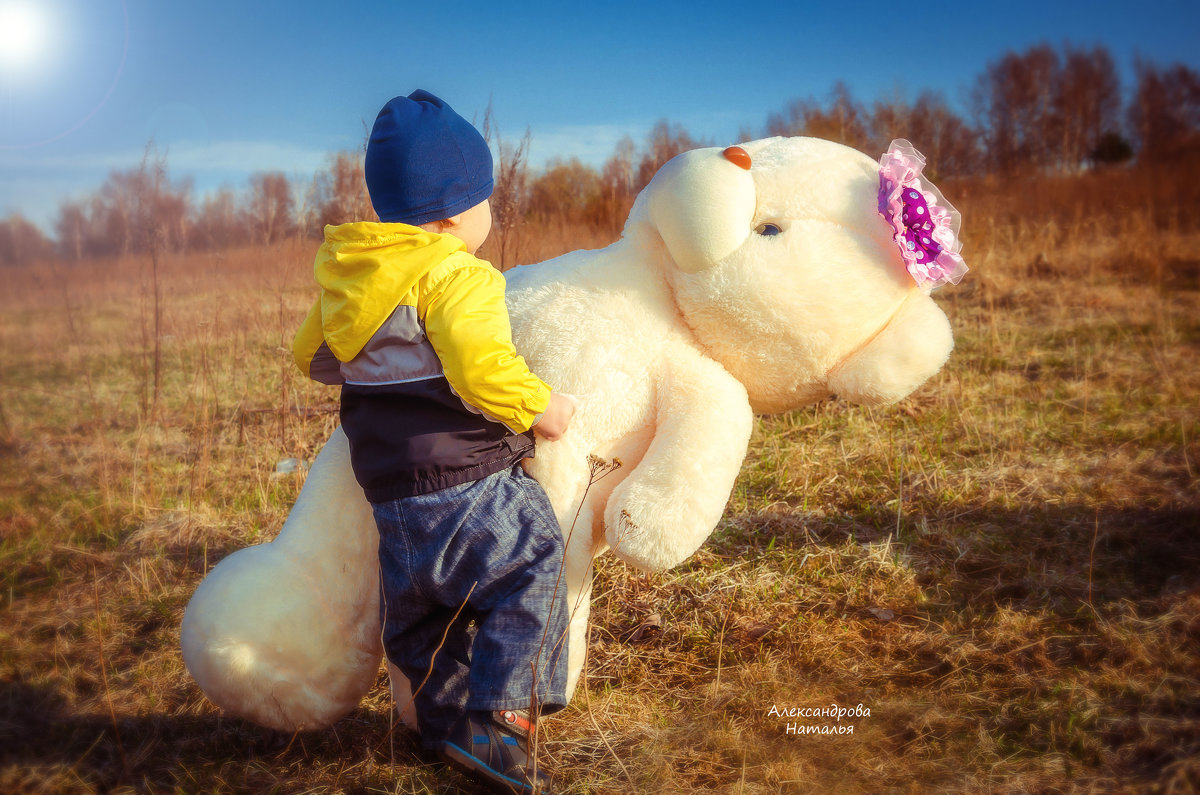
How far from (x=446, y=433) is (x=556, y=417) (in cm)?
24

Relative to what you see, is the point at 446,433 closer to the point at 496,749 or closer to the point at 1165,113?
the point at 496,749

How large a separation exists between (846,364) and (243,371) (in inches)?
189

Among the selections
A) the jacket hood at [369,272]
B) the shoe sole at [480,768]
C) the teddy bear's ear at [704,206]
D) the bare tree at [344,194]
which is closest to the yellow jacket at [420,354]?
the jacket hood at [369,272]

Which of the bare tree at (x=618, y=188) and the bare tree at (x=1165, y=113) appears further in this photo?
the bare tree at (x=1165, y=113)

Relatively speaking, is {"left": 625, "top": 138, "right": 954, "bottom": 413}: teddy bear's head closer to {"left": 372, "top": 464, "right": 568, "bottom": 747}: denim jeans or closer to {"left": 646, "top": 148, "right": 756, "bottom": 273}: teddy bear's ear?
{"left": 646, "top": 148, "right": 756, "bottom": 273}: teddy bear's ear

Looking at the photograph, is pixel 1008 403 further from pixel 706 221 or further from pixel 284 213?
pixel 284 213

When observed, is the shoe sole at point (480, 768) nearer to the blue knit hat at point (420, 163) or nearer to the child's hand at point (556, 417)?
the child's hand at point (556, 417)

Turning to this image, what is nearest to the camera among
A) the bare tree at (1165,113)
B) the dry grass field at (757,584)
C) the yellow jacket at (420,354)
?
the yellow jacket at (420,354)

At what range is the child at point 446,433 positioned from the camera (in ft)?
4.88

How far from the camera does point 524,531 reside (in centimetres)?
159

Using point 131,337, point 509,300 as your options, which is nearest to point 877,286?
point 509,300

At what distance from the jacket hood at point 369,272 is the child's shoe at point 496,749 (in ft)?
2.71

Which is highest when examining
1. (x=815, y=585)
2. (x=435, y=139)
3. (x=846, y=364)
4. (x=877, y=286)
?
(x=435, y=139)

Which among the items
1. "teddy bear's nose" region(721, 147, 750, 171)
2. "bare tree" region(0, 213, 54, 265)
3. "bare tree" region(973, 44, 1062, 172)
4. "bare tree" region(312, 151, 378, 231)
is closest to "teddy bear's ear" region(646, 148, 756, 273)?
"teddy bear's nose" region(721, 147, 750, 171)
